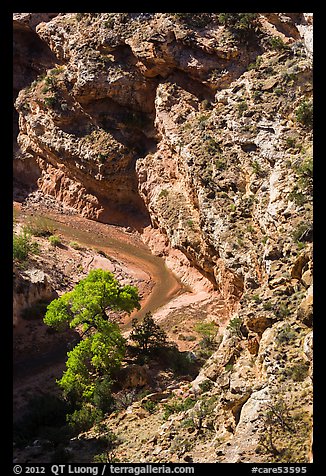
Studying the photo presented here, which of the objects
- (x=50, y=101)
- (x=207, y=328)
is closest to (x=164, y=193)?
(x=207, y=328)

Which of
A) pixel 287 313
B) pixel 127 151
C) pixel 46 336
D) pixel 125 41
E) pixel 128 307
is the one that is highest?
pixel 125 41

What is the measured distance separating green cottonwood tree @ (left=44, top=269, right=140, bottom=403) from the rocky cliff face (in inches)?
190

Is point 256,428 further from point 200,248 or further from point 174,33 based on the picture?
point 174,33

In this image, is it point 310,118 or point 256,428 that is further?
point 310,118

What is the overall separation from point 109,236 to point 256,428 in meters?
28.5

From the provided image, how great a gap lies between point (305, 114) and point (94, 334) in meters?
17.1

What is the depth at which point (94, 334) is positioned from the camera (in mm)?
26109

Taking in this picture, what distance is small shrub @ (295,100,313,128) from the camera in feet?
87.2

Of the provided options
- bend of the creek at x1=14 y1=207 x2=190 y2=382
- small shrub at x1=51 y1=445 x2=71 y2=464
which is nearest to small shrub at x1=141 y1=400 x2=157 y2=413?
small shrub at x1=51 y1=445 x2=71 y2=464

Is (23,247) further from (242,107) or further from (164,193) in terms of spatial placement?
(242,107)

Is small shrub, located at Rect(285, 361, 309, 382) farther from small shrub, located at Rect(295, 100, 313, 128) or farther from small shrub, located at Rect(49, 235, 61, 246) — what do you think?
small shrub, located at Rect(49, 235, 61, 246)

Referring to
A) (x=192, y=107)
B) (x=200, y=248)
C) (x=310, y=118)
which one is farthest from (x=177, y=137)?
(x=310, y=118)

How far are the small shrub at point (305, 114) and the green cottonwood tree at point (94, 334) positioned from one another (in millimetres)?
13772

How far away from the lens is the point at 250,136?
1213 inches
